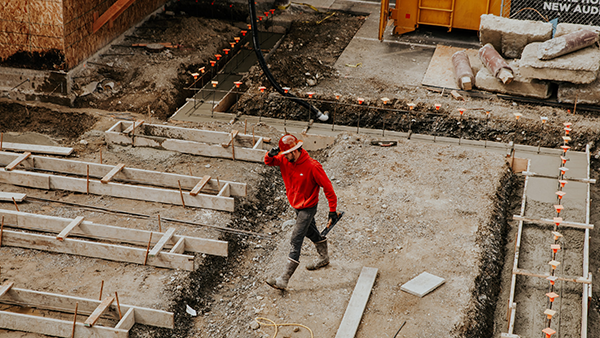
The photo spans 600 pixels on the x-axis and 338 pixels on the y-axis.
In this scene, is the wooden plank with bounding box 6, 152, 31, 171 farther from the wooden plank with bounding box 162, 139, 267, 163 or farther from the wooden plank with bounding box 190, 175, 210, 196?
the wooden plank with bounding box 190, 175, 210, 196

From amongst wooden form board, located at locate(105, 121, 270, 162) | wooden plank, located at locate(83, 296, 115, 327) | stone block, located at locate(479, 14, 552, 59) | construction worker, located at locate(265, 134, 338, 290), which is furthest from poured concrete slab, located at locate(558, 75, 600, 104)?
wooden plank, located at locate(83, 296, 115, 327)

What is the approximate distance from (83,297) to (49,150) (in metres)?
4.28

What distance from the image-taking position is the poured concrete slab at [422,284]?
7.48 m

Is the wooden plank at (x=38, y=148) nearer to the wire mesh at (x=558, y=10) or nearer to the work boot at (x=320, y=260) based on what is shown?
the work boot at (x=320, y=260)

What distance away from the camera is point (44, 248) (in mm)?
8234

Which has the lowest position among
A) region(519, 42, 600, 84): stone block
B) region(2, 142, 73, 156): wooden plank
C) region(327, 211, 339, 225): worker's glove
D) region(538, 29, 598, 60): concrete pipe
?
region(2, 142, 73, 156): wooden plank

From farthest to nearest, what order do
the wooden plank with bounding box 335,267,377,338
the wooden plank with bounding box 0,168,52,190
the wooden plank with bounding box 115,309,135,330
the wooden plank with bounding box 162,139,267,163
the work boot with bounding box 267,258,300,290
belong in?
1. the wooden plank with bounding box 162,139,267,163
2. the wooden plank with bounding box 0,168,52,190
3. the work boot with bounding box 267,258,300,290
4. the wooden plank with bounding box 335,267,377,338
5. the wooden plank with bounding box 115,309,135,330

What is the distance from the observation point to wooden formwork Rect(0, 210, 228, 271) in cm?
794

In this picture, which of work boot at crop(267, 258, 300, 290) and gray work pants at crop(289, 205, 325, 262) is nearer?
gray work pants at crop(289, 205, 325, 262)

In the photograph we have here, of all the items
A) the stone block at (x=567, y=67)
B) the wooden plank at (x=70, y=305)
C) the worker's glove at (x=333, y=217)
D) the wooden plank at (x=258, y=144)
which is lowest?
the wooden plank at (x=70, y=305)

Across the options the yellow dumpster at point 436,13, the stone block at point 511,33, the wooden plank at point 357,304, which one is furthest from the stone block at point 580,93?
the wooden plank at point 357,304

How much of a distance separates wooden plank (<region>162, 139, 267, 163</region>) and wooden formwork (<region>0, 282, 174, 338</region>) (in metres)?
3.94

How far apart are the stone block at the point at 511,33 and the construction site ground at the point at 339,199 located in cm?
163

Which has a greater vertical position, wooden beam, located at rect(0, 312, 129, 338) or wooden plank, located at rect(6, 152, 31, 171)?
wooden plank, located at rect(6, 152, 31, 171)
